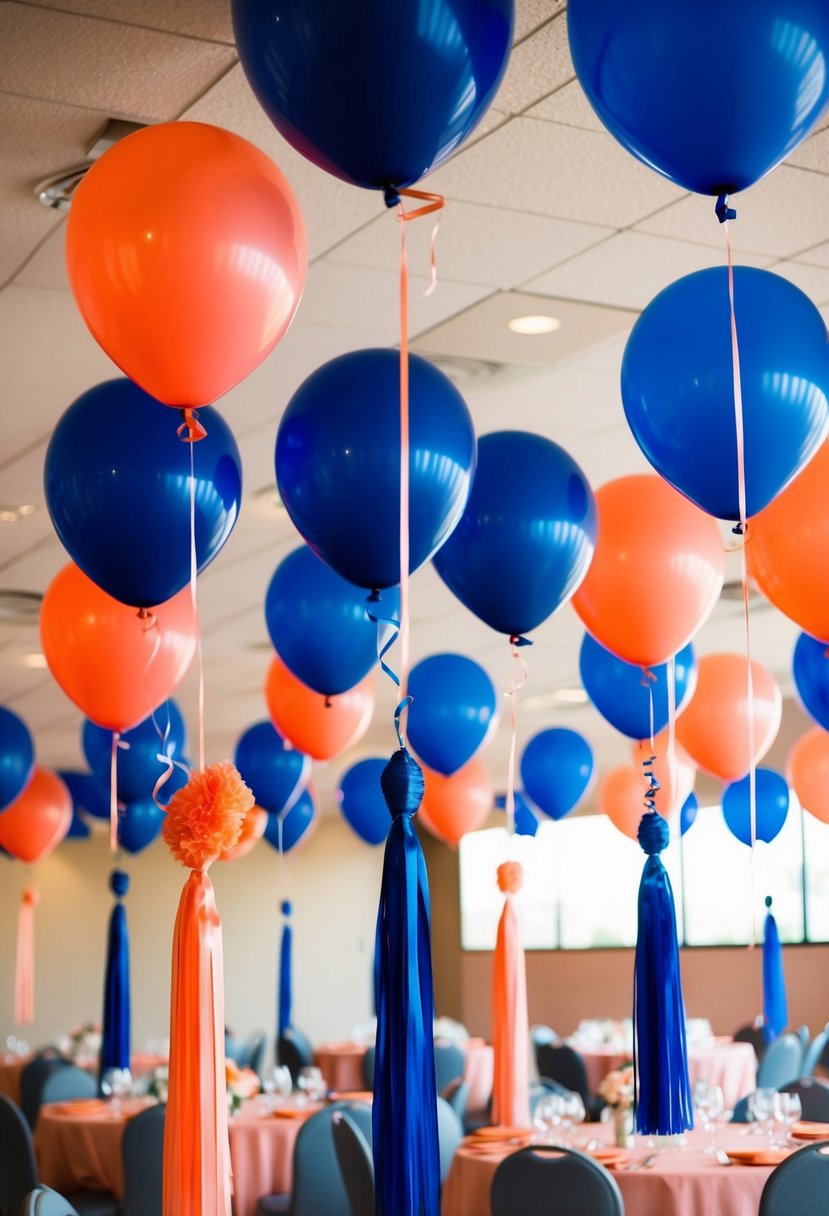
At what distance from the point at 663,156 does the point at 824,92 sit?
0.26 meters

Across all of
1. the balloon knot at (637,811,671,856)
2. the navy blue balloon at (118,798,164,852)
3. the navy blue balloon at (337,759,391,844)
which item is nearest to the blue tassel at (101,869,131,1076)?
the navy blue balloon at (118,798,164,852)

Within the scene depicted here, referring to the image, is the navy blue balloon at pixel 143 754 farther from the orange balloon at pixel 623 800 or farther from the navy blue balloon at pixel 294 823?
the navy blue balloon at pixel 294 823

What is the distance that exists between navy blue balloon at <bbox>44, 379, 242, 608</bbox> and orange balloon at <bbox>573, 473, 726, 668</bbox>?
3.73 feet

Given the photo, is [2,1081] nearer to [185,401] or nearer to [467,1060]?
[467,1060]

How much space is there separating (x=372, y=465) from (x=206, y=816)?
0.78 meters

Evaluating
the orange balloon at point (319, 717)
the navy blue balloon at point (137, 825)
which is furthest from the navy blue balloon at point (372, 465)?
the navy blue balloon at point (137, 825)

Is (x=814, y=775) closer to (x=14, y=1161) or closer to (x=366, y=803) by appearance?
(x=366, y=803)

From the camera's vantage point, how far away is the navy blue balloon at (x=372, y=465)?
291 centimetres

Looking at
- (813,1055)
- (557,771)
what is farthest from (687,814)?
(813,1055)

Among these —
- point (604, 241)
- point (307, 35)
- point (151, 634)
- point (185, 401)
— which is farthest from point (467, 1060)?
point (307, 35)

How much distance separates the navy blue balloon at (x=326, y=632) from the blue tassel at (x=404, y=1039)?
2.28m

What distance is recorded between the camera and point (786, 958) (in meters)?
12.5

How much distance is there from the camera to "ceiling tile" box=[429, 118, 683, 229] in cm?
337

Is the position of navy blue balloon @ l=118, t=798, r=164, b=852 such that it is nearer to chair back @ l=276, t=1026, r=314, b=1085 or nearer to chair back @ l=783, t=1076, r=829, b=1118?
chair back @ l=276, t=1026, r=314, b=1085
